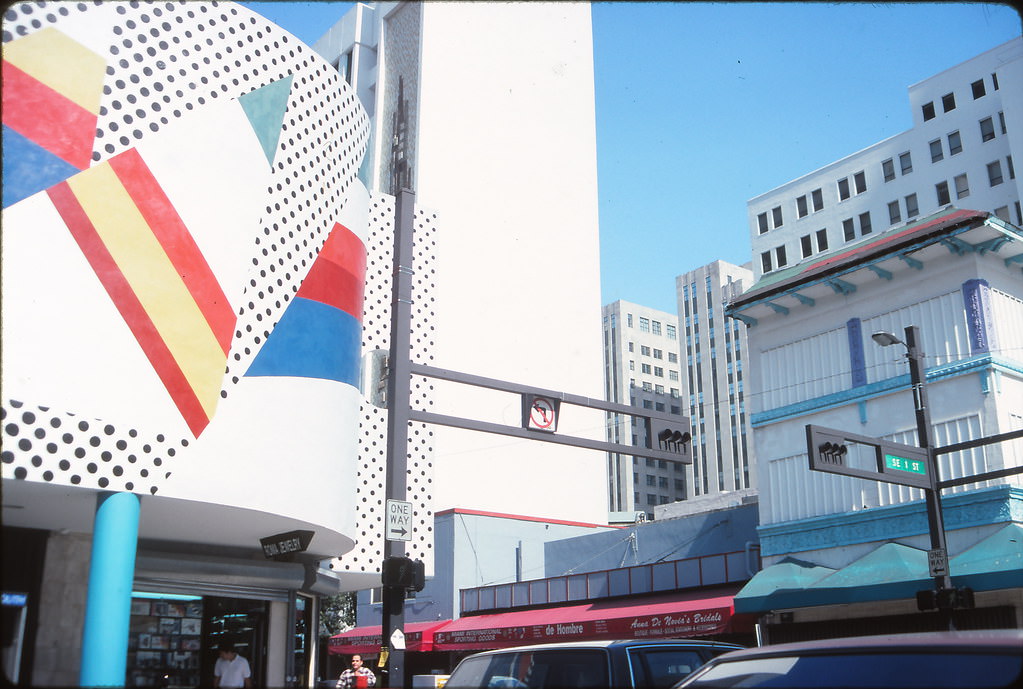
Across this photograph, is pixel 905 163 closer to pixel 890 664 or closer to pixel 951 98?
pixel 951 98

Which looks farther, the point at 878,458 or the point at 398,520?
the point at 878,458

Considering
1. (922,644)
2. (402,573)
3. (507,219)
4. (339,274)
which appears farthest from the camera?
(507,219)

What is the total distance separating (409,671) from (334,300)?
988 inches

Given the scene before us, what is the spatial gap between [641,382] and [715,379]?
41.5 ft

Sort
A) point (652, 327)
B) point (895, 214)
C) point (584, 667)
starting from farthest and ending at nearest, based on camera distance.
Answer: point (652, 327), point (895, 214), point (584, 667)

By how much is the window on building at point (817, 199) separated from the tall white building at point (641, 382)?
45.5 metres

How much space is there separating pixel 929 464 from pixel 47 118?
15.9 meters

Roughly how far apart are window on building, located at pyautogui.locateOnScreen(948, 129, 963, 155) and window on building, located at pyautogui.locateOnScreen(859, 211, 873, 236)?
258 inches

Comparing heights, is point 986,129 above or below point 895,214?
above

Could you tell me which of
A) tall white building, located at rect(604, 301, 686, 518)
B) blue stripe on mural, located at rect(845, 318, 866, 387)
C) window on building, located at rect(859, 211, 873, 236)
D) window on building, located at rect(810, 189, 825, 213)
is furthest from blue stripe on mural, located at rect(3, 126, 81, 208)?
tall white building, located at rect(604, 301, 686, 518)

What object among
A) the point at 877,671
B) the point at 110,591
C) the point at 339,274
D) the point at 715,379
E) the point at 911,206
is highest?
the point at 715,379

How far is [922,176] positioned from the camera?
61.5m

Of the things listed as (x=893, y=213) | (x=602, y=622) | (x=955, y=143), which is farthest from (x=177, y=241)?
(x=893, y=213)

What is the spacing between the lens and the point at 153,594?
16.8 m
